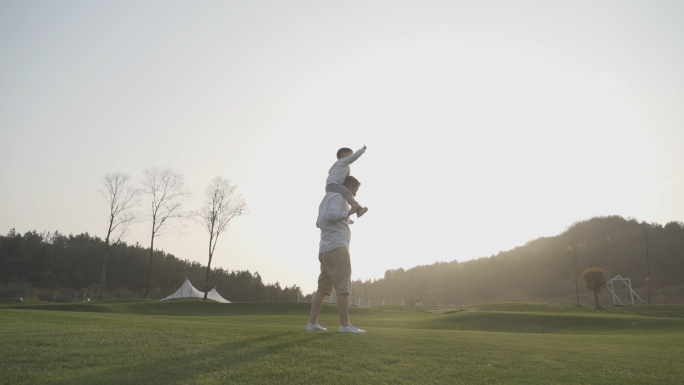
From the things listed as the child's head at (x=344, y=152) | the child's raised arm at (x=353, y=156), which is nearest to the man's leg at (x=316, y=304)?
the child's raised arm at (x=353, y=156)

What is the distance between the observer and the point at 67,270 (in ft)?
243

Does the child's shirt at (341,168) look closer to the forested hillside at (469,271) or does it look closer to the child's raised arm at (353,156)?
the child's raised arm at (353,156)

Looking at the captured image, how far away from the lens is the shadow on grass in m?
3.61

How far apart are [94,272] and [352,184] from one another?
80802mm

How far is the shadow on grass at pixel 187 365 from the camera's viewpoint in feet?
11.8

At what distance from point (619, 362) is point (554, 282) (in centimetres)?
8938

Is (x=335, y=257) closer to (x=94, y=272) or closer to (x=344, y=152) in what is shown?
(x=344, y=152)

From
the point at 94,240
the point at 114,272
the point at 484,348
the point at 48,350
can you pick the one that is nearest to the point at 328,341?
the point at 484,348

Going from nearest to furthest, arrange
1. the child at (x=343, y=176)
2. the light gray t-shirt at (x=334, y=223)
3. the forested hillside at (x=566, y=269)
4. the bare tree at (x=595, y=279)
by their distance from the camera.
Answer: the light gray t-shirt at (x=334, y=223), the child at (x=343, y=176), the bare tree at (x=595, y=279), the forested hillside at (x=566, y=269)

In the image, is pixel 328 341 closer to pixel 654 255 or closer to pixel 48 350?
pixel 48 350

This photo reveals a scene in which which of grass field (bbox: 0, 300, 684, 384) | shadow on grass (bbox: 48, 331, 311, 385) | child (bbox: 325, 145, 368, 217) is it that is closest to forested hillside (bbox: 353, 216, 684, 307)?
child (bbox: 325, 145, 368, 217)

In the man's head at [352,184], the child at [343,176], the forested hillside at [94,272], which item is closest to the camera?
the child at [343,176]

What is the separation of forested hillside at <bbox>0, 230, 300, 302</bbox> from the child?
2492 inches

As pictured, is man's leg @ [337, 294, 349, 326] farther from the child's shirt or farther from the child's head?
the child's head
